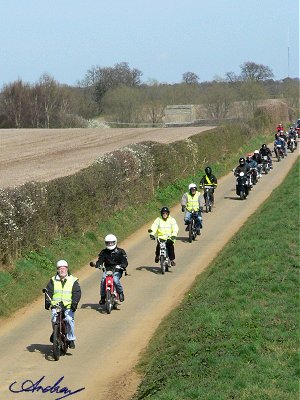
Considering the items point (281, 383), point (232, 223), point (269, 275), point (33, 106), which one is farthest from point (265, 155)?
point (33, 106)

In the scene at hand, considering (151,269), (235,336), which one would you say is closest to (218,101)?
(151,269)

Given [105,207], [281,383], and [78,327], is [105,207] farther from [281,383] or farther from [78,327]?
[281,383]

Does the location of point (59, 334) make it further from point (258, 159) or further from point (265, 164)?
point (265, 164)

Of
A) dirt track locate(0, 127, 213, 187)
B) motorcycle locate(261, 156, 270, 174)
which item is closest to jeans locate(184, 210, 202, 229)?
dirt track locate(0, 127, 213, 187)

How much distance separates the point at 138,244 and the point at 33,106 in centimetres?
7518

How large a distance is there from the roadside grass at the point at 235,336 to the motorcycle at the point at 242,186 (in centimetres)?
1761

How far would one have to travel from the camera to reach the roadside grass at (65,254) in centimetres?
2041

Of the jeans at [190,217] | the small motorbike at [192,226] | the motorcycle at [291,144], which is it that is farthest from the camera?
the motorcycle at [291,144]

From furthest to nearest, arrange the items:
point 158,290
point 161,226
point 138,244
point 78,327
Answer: point 138,244, point 161,226, point 158,290, point 78,327

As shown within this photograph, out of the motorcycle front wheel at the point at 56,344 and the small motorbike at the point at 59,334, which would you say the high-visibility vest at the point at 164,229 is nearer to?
the small motorbike at the point at 59,334

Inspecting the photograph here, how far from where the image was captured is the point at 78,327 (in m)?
18.2

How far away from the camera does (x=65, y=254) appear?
81.3ft

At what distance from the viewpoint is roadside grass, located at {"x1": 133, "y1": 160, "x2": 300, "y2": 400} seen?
1174cm

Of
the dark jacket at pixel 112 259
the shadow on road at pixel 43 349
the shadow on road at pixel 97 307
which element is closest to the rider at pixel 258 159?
the shadow on road at pixel 97 307
